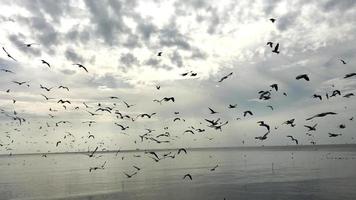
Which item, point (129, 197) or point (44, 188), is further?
point (44, 188)

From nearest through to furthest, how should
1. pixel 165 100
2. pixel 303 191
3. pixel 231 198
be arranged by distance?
pixel 165 100 < pixel 231 198 < pixel 303 191

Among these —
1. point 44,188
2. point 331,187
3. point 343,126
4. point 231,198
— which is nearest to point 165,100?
point 343,126

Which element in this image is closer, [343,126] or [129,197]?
[343,126]

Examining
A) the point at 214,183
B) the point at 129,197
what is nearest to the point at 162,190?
the point at 129,197

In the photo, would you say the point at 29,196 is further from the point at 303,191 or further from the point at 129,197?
the point at 303,191

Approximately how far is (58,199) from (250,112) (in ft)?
124

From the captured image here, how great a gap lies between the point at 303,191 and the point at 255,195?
775 cm

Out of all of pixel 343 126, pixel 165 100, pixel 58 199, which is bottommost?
pixel 58 199

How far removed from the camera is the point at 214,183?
228ft

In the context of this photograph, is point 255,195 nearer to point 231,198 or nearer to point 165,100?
point 231,198

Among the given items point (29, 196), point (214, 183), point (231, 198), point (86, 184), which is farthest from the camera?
point (86, 184)

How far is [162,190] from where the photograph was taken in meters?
62.5

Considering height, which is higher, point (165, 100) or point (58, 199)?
point (165, 100)

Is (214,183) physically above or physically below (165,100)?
below
